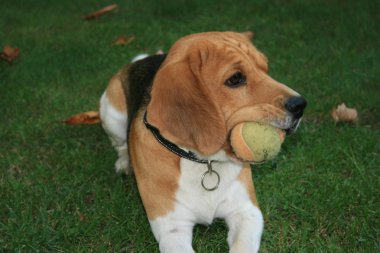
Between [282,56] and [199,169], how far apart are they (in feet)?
12.9

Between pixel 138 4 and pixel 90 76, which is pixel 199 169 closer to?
pixel 90 76

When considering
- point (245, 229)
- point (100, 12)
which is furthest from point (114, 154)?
point (100, 12)

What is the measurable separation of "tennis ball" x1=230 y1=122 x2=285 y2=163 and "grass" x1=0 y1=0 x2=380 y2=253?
0.78 meters

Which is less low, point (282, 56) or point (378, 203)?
point (378, 203)

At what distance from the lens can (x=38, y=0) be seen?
410 inches

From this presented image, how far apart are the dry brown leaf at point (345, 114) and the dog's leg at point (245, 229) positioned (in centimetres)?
203

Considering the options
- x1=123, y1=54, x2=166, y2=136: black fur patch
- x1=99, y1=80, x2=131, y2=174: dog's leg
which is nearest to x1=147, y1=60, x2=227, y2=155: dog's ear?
x1=123, y1=54, x2=166, y2=136: black fur patch

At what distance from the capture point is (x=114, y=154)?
5.21 m

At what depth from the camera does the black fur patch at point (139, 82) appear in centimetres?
441

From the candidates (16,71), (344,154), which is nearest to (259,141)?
(344,154)

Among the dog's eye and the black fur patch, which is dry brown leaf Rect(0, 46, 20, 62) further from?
the dog's eye

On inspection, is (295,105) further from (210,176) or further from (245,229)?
(245,229)

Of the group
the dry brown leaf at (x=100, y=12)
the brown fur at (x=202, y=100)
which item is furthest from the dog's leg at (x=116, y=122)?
the dry brown leaf at (x=100, y=12)

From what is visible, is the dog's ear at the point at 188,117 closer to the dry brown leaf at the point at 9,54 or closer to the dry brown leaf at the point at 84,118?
the dry brown leaf at the point at 84,118
